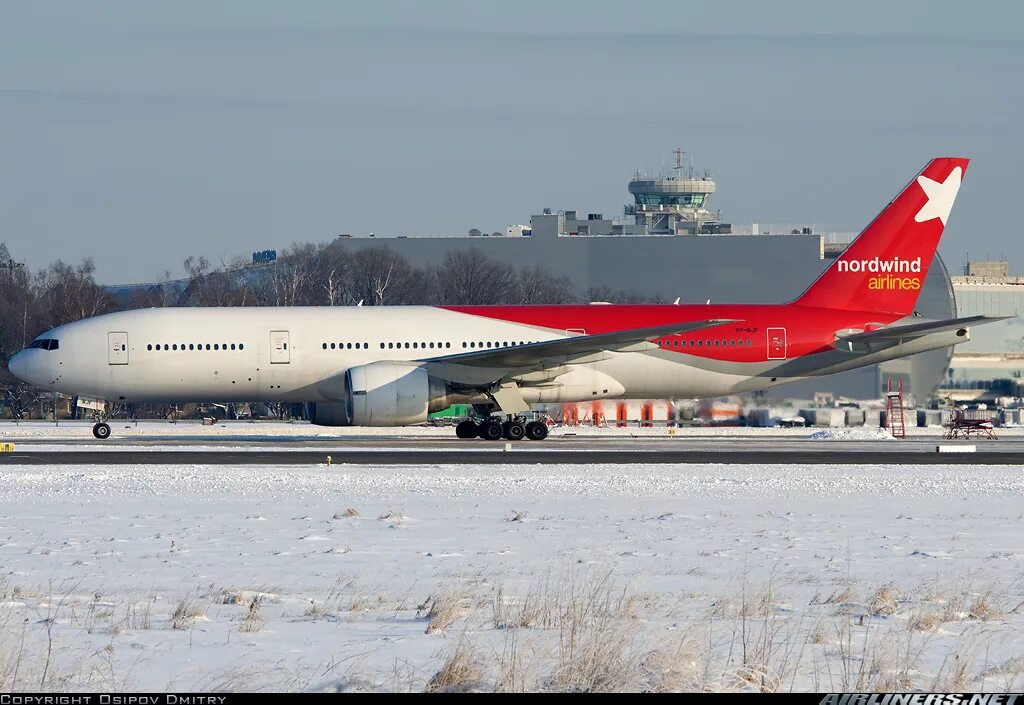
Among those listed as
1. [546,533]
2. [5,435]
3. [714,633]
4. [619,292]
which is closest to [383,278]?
[619,292]

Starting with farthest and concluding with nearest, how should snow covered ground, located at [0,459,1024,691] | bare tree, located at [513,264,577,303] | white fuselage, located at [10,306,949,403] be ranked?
bare tree, located at [513,264,577,303]
white fuselage, located at [10,306,949,403]
snow covered ground, located at [0,459,1024,691]

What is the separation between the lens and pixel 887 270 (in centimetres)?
3653

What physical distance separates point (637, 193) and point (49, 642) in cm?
11012

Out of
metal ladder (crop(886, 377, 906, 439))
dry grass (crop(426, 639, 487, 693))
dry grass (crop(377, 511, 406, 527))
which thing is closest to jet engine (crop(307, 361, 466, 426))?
dry grass (crop(377, 511, 406, 527))

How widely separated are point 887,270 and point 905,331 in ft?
9.71

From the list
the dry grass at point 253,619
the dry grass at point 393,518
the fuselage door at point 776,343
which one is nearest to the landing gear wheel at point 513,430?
the fuselage door at point 776,343

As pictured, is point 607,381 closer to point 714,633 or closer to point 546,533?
point 546,533

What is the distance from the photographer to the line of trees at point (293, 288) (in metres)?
66.9

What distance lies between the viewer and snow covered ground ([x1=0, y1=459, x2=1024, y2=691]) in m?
8.04

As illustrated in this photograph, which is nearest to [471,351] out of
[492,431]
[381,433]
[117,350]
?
[492,431]

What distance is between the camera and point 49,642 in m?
8.60

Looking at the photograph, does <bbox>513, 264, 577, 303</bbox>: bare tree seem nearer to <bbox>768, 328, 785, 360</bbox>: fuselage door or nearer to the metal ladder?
the metal ladder

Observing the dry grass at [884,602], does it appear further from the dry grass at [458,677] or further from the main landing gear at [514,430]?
the main landing gear at [514,430]

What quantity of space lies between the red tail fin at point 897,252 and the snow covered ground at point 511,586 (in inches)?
598
